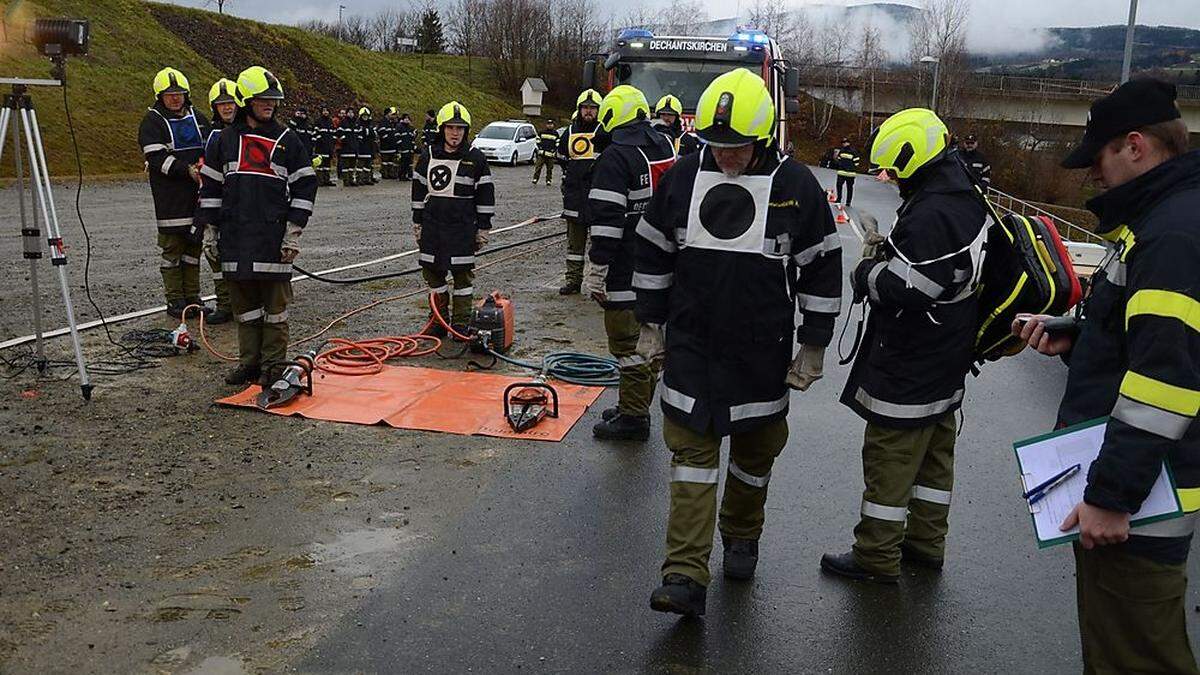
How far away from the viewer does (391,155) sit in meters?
31.2

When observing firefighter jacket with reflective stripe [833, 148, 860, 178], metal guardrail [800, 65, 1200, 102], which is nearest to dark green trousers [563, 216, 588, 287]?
firefighter jacket with reflective stripe [833, 148, 860, 178]

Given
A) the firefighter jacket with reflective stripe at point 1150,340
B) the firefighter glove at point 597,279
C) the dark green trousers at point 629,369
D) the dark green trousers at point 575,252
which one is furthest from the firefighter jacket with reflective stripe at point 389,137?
the firefighter jacket with reflective stripe at point 1150,340

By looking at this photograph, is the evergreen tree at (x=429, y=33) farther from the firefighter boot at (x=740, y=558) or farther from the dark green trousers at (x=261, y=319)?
the firefighter boot at (x=740, y=558)

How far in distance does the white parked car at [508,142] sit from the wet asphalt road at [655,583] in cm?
3172

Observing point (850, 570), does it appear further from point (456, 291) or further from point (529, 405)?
point (456, 291)

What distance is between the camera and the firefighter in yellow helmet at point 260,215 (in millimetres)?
7266

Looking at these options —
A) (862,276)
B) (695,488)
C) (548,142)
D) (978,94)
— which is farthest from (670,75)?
(978,94)

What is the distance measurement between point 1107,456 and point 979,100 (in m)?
64.2

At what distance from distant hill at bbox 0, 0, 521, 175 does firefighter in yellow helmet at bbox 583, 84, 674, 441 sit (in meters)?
22.9

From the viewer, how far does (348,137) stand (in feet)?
86.5

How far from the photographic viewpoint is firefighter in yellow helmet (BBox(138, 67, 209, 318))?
30.7 feet

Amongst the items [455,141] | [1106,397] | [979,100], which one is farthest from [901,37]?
[1106,397]

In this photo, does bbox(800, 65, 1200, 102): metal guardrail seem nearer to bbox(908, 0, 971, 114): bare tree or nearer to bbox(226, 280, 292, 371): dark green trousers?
bbox(908, 0, 971, 114): bare tree

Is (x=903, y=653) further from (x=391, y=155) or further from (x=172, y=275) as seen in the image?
(x=391, y=155)
